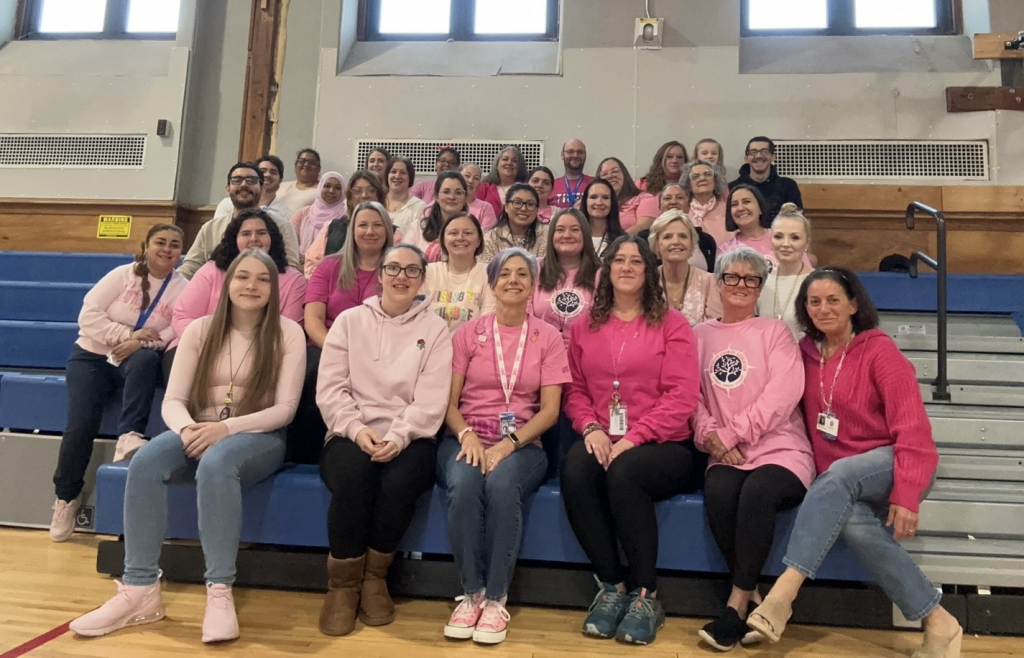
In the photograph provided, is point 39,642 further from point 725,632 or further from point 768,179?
point 768,179

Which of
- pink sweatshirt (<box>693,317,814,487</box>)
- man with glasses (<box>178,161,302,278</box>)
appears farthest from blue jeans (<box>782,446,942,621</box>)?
man with glasses (<box>178,161,302,278</box>)

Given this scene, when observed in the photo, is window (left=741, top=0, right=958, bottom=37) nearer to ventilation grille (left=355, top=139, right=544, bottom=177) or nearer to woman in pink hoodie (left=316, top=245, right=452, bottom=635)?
ventilation grille (left=355, top=139, right=544, bottom=177)

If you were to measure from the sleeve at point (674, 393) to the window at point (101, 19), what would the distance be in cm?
558

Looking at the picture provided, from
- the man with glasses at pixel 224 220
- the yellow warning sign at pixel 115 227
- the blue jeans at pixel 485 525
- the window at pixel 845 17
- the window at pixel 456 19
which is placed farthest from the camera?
the window at pixel 456 19

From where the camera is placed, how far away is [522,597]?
1995 millimetres

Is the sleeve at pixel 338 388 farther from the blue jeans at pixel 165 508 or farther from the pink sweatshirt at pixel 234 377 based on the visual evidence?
the blue jeans at pixel 165 508

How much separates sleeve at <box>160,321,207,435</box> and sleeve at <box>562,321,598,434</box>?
114 centimetres

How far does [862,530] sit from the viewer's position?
176 cm

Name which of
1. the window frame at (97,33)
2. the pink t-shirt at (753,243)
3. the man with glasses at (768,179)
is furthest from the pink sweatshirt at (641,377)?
the window frame at (97,33)

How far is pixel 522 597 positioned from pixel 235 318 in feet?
4.08

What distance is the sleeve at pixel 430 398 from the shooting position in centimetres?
194

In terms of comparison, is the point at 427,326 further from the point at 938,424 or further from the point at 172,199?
the point at 172,199

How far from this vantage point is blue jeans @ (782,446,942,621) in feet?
5.59

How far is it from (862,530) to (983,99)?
434cm
